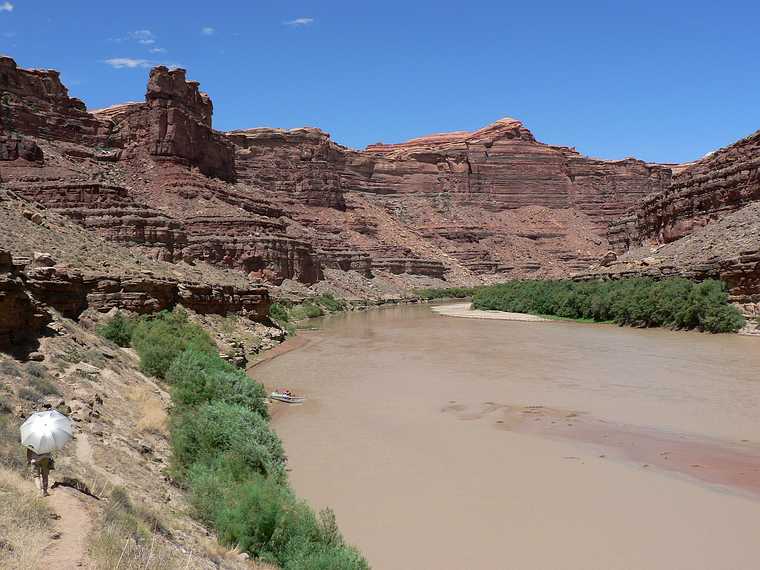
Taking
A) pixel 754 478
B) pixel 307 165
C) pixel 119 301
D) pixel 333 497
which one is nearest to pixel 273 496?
pixel 333 497

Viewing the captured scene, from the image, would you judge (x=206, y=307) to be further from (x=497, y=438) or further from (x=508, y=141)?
(x=508, y=141)

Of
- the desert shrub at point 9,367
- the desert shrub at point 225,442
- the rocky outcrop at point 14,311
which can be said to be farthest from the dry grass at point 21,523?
the rocky outcrop at point 14,311

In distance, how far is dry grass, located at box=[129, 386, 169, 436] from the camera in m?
10.5

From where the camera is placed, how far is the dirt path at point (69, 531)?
14.8 feet

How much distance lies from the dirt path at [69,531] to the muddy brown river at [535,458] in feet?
11.9

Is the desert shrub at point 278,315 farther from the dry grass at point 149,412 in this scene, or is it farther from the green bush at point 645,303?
the dry grass at point 149,412

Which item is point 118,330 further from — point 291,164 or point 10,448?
point 291,164

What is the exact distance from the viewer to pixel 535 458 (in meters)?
11.5

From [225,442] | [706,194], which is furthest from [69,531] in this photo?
[706,194]

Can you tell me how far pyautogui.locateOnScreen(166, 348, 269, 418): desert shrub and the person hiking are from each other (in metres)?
6.52

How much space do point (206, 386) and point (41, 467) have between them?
23.9 feet

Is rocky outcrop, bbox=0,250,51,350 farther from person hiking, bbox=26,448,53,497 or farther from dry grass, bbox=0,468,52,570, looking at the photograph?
dry grass, bbox=0,468,52,570

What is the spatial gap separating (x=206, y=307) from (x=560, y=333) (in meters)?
19.8

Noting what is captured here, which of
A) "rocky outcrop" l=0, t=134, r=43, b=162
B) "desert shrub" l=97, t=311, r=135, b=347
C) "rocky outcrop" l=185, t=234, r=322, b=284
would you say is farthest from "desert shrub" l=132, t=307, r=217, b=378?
"rocky outcrop" l=185, t=234, r=322, b=284
